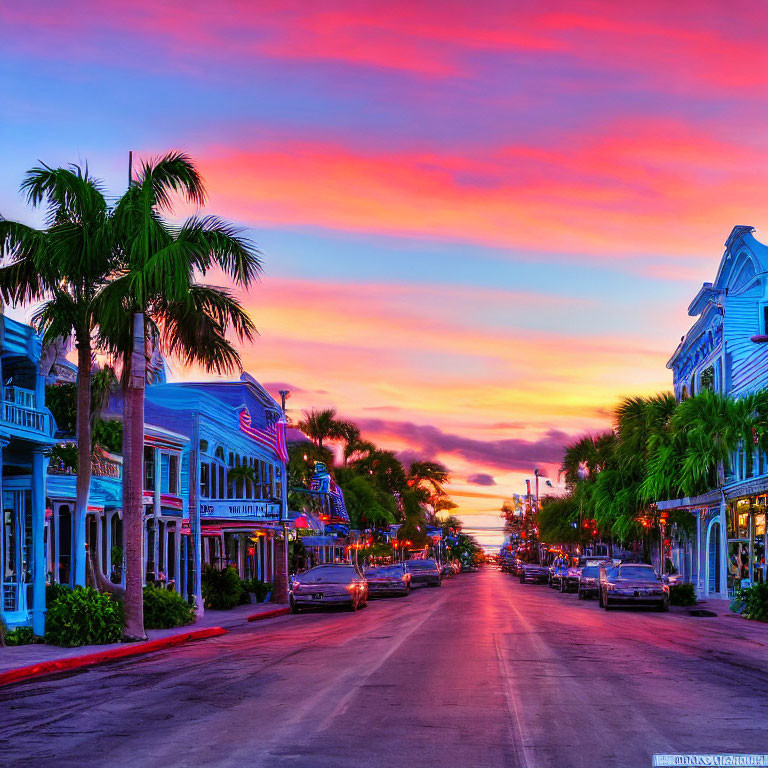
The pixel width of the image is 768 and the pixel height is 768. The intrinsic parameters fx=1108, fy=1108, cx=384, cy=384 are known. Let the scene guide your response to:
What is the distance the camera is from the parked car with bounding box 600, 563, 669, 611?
3550cm

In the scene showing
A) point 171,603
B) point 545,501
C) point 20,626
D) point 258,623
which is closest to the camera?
point 20,626

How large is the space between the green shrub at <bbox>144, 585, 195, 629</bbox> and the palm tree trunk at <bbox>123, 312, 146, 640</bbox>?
4367mm

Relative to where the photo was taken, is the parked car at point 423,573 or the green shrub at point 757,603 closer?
the green shrub at point 757,603

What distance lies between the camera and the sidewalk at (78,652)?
56.1ft

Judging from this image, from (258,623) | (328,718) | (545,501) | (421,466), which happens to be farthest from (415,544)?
(328,718)

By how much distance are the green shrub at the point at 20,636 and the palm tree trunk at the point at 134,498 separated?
6.42 feet

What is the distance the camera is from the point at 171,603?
27547 millimetres

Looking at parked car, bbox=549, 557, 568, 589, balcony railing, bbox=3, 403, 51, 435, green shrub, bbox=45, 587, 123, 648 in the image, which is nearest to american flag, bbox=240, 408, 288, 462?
parked car, bbox=549, 557, 568, 589

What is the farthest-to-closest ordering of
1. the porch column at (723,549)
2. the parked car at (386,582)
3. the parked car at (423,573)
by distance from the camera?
the parked car at (423,573) → the parked car at (386,582) → the porch column at (723,549)

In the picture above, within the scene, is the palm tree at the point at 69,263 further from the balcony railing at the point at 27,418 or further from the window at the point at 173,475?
the window at the point at 173,475

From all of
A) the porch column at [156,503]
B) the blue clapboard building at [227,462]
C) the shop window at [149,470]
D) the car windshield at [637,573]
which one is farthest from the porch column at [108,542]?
the car windshield at [637,573]

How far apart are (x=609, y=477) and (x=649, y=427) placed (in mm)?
6672

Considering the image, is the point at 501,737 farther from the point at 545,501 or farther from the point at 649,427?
the point at 545,501

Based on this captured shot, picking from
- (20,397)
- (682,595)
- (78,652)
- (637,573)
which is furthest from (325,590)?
(78,652)
